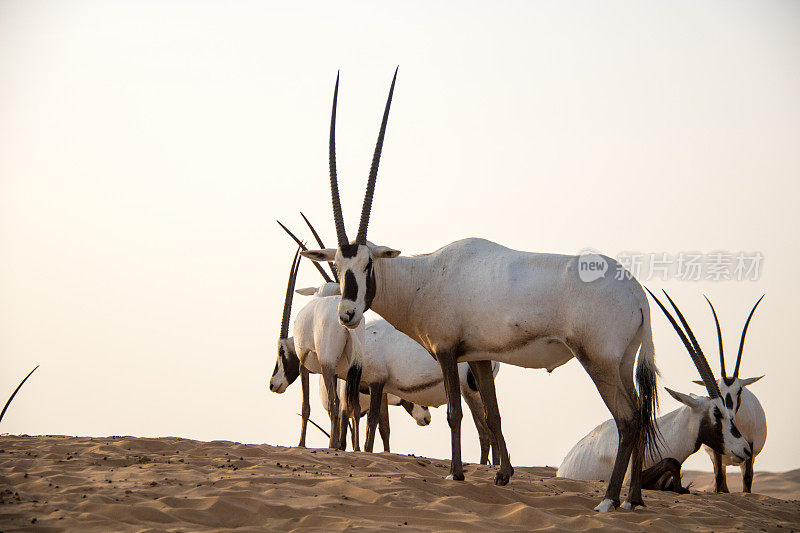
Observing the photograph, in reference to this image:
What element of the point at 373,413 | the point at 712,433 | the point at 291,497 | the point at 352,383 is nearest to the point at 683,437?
the point at 712,433

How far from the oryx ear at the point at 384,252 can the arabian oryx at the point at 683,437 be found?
332 centimetres

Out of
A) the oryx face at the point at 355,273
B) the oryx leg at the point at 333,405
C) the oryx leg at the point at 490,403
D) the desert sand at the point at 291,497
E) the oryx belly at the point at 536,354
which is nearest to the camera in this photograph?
the desert sand at the point at 291,497

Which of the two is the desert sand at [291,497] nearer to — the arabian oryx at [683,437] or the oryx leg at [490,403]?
the oryx leg at [490,403]

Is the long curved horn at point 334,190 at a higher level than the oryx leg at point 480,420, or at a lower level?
higher

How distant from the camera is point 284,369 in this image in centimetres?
1466

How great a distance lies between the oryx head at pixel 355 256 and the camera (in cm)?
801

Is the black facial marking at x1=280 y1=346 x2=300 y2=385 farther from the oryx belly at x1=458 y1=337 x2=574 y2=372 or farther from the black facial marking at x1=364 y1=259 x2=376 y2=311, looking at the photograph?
the oryx belly at x1=458 y1=337 x2=574 y2=372

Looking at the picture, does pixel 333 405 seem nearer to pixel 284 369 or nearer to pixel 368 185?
pixel 284 369

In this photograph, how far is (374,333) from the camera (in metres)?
13.9

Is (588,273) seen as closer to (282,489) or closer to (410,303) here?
(410,303)

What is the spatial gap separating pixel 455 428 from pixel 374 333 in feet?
19.0

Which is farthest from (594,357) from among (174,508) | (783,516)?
(174,508)

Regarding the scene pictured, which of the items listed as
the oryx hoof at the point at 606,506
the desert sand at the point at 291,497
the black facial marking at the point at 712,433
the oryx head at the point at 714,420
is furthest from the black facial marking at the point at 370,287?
the black facial marking at the point at 712,433

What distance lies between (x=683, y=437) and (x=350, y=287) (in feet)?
14.8
